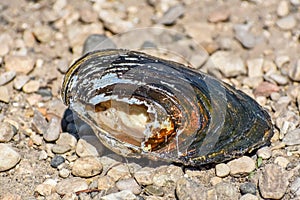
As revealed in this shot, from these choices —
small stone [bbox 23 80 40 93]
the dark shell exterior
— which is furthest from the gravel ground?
the dark shell exterior

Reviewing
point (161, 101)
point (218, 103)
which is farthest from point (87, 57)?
point (218, 103)

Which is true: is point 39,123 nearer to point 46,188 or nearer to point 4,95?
point 4,95

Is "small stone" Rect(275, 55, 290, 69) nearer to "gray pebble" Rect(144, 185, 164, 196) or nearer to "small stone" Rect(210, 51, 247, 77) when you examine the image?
"small stone" Rect(210, 51, 247, 77)

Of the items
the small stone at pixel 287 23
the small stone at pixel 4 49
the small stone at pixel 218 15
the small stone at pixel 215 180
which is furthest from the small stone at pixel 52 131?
the small stone at pixel 287 23

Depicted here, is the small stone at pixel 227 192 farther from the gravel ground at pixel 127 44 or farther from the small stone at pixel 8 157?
the small stone at pixel 8 157

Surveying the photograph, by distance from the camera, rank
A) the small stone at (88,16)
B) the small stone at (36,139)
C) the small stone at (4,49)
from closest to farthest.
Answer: the small stone at (36,139) → the small stone at (4,49) → the small stone at (88,16)

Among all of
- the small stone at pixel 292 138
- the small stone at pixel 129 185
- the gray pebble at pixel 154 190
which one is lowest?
the gray pebble at pixel 154 190

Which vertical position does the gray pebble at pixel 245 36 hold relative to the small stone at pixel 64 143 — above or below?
above
